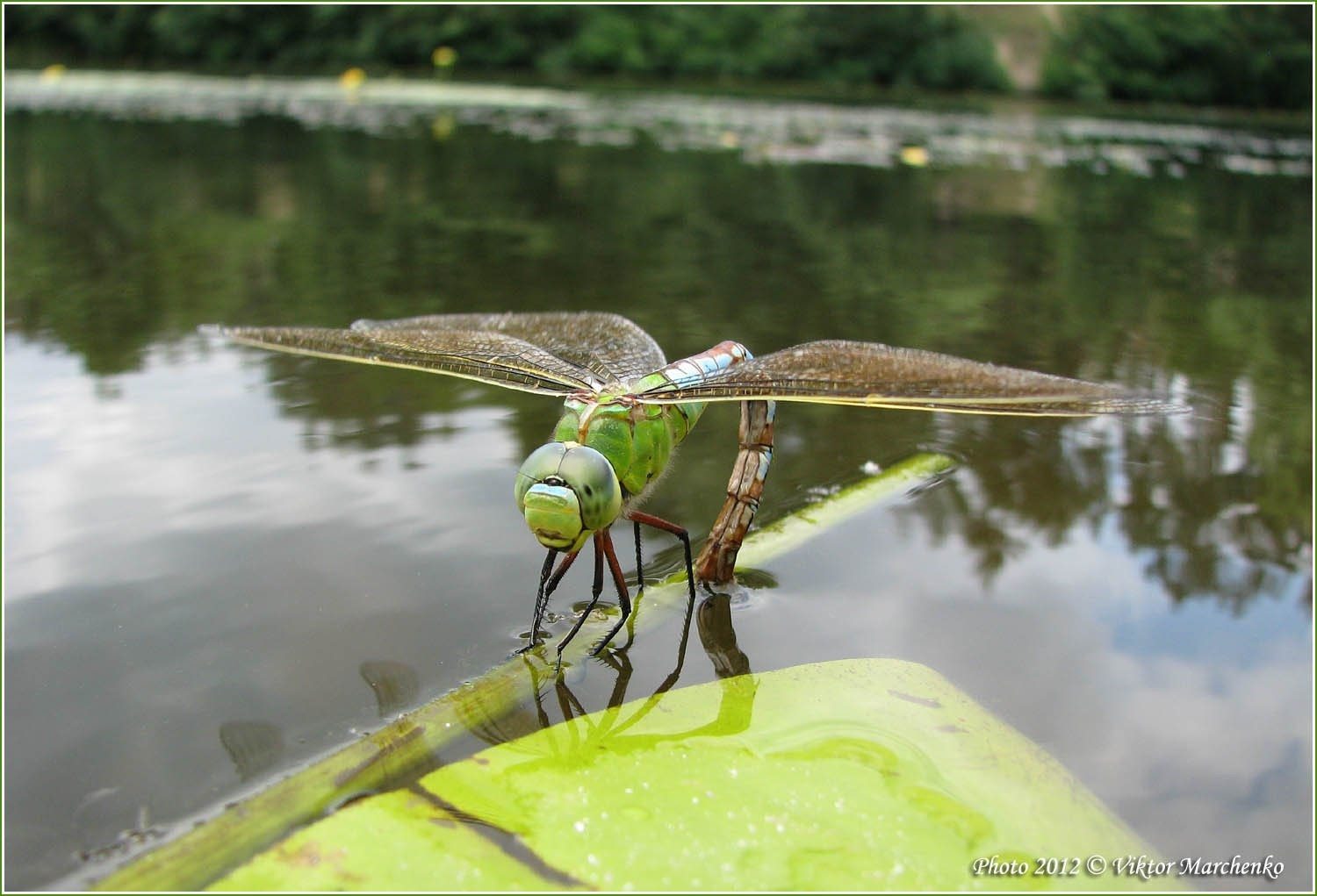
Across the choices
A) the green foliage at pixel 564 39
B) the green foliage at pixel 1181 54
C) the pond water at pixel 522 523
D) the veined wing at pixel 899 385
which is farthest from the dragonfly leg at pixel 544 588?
the green foliage at pixel 1181 54

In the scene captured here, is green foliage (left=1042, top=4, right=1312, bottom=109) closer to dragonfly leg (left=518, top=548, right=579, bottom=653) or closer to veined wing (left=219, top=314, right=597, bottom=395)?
veined wing (left=219, top=314, right=597, bottom=395)

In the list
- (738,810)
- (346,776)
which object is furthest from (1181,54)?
(346,776)

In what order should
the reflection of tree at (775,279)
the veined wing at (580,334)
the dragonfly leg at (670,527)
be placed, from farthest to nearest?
the reflection of tree at (775,279) < the veined wing at (580,334) < the dragonfly leg at (670,527)

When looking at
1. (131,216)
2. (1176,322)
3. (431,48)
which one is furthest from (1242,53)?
(131,216)

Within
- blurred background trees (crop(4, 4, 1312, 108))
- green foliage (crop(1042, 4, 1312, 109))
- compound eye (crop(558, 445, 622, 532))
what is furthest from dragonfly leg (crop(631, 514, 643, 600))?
green foliage (crop(1042, 4, 1312, 109))

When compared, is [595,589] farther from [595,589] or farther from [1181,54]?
[1181,54]

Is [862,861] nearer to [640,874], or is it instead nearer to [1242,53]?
[640,874]

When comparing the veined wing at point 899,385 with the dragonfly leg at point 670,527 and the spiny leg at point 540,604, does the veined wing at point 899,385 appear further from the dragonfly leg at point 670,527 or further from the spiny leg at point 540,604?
the spiny leg at point 540,604
